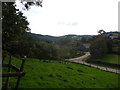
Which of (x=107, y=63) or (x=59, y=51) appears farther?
(x=59, y=51)

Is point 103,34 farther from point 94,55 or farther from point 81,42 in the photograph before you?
point 81,42

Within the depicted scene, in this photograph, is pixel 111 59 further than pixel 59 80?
Yes

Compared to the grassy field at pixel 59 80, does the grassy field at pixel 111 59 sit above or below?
below

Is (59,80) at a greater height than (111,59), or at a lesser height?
greater

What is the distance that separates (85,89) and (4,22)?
9424 mm

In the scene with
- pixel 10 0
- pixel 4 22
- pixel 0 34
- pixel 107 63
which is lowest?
pixel 107 63

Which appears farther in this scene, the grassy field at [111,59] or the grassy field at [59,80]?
the grassy field at [111,59]

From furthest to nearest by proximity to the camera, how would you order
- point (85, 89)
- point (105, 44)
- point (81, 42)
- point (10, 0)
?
point (81, 42) → point (105, 44) → point (85, 89) → point (10, 0)

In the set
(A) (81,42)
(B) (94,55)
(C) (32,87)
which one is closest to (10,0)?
(C) (32,87)

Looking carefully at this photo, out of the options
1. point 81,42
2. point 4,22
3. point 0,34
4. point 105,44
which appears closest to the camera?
point 0,34

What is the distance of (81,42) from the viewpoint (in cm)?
11925

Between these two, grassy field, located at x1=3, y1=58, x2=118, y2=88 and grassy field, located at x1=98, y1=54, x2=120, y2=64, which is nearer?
grassy field, located at x1=3, y1=58, x2=118, y2=88

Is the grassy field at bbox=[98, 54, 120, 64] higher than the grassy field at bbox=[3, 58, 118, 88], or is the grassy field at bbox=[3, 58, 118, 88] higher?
the grassy field at bbox=[3, 58, 118, 88]

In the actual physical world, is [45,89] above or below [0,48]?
below
